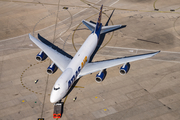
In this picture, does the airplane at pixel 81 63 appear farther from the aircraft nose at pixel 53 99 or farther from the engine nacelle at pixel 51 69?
the aircraft nose at pixel 53 99

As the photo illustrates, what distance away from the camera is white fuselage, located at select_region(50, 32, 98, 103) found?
3906cm

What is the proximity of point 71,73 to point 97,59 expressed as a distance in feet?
43.8

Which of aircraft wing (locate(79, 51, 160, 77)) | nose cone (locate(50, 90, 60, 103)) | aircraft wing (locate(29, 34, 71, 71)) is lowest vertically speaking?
nose cone (locate(50, 90, 60, 103))

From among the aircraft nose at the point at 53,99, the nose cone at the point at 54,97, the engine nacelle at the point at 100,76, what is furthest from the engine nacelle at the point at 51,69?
the engine nacelle at the point at 100,76

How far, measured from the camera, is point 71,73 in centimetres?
4191

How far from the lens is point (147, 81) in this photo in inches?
1861

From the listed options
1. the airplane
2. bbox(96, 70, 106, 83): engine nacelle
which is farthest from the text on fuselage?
bbox(96, 70, 106, 83): engine nacelle

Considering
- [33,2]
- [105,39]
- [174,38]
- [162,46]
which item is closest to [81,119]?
[105,39]

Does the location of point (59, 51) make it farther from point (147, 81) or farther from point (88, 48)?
point (147, 81)

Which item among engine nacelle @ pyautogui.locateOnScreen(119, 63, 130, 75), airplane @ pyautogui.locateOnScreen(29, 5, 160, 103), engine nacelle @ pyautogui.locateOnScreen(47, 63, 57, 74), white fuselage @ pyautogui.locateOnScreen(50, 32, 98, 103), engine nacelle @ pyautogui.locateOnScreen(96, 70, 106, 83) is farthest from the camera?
engine nacelle @ pyautogui.locateOnScreen(47, 63, 57, 74)

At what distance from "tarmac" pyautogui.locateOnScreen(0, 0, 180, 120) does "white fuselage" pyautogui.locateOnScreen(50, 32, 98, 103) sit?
3831mm

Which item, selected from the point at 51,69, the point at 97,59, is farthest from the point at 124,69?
the point at 51,69

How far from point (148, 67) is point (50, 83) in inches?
934

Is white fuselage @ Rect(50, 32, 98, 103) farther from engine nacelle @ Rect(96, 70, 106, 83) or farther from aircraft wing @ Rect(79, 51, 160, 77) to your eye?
engine nacelle @ Rect(96, 70, 106, 83)
